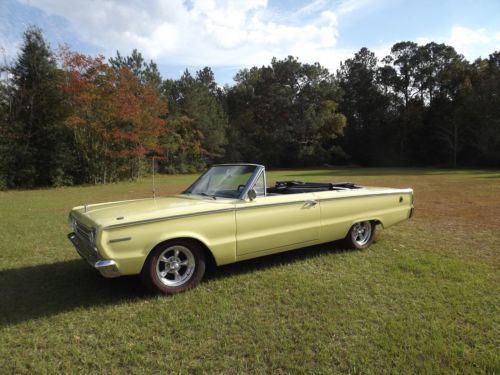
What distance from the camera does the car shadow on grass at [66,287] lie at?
3.74 meters

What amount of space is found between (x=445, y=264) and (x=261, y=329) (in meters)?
3.21

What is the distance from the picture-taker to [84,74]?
71.2ft

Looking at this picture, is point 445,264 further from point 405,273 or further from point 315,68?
point 315,68

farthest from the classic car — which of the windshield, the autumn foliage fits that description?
the autumn foliage

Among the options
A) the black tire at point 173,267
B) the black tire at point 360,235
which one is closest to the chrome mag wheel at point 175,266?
the black tire at point 173,267

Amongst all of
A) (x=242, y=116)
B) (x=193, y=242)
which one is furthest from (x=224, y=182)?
(x=242, y=116)

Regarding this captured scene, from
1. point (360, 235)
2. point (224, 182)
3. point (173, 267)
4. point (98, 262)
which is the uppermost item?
point (224, 182)

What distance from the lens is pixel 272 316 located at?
3498mm

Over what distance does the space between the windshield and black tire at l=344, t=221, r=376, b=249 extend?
2.08 m

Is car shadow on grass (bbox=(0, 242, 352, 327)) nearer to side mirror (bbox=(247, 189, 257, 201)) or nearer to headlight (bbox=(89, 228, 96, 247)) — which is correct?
headlight (bbox=(89, 228, 96, 247))

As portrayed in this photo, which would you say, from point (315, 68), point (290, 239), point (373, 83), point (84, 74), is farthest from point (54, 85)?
point (373, 83)

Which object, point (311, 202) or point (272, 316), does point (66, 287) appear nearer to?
point (272, 316)

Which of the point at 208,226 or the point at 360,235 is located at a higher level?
the point at 208,226

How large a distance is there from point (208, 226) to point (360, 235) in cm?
300
